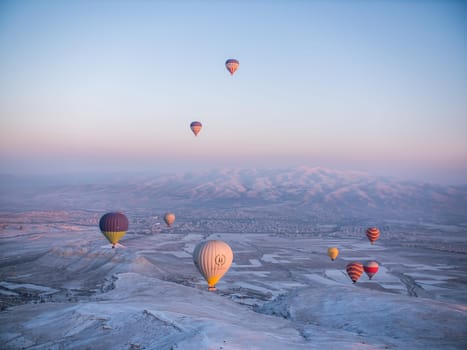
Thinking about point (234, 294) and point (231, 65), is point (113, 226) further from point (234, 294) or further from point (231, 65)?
point (231, 65)

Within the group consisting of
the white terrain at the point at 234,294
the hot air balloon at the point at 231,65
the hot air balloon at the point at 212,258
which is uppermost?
the hot air balloon at the point at 231,65

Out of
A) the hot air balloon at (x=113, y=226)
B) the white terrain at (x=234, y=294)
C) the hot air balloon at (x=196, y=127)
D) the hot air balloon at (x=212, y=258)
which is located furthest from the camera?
the hot air balloon at (x=196, y=127)

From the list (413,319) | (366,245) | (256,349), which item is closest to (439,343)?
(413,319)

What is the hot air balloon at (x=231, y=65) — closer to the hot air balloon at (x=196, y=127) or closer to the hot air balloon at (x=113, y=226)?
the hot air balloon at (x=196, y=127)

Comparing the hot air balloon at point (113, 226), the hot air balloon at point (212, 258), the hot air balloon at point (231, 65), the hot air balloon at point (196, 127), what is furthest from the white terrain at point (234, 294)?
the hot air balloon at point (231, 65)

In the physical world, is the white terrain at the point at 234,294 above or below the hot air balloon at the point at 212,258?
below

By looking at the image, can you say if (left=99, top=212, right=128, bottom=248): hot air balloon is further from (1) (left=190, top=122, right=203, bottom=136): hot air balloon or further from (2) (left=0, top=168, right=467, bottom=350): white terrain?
(1) (left=190, top=122, right=203, bottom=136): hot air balloon

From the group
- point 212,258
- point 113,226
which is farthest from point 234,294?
point 113,226

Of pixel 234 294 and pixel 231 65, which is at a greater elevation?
pixel 231 65
